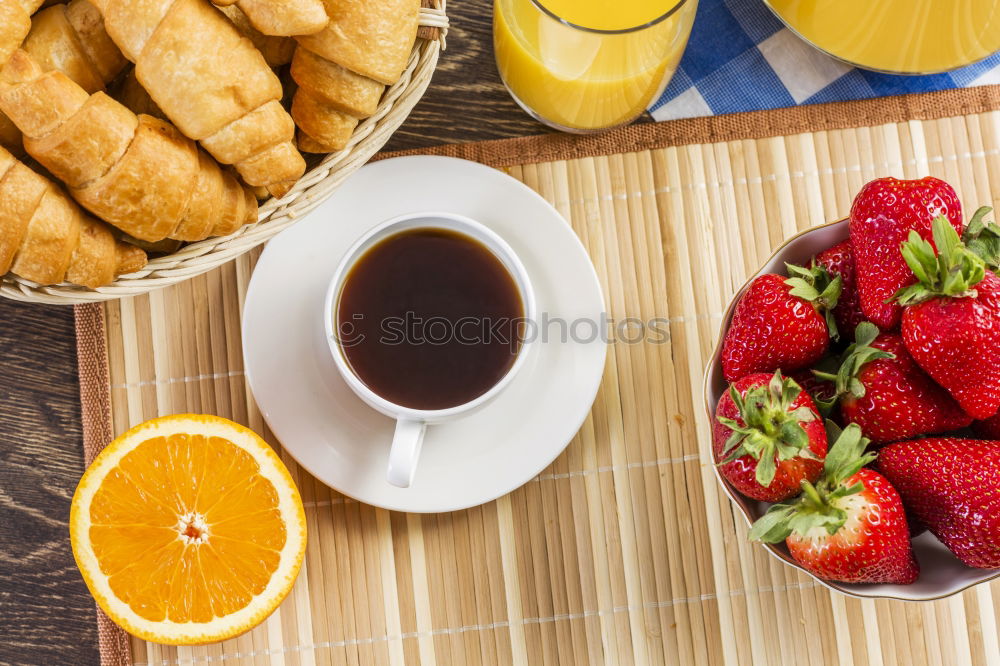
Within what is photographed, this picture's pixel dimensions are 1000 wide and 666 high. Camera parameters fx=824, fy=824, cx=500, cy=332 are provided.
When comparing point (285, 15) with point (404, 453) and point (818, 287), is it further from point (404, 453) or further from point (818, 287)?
point (818, 287)

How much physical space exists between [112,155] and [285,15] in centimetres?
22

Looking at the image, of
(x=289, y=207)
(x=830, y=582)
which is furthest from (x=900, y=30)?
(x=289, y=207)

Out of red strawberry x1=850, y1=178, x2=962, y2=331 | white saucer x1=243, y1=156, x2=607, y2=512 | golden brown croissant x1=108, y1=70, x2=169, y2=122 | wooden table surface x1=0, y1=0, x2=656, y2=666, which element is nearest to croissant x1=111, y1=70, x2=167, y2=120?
golden brown croissant x1=108, y1=70, x2=169, y2=122

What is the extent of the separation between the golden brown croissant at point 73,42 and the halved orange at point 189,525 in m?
0.44

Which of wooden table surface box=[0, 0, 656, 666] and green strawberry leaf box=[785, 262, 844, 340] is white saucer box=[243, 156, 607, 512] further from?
green strawberry leaf box=[785, 262, 844, 340]

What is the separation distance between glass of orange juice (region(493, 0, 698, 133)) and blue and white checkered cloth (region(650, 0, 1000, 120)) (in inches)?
4.1

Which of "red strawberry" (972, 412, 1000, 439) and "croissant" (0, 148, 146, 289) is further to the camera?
"red strawberry" (972, 412, 1000, 439)

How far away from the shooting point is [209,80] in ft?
2.73

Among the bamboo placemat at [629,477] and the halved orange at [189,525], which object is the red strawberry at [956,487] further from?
the halved orange at [189,525]

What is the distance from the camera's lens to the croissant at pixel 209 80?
2.67 ft

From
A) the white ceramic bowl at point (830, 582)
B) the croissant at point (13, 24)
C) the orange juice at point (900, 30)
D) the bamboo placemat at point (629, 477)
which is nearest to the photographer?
the croissant at point (13, 24)

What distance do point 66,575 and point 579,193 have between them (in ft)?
3.01

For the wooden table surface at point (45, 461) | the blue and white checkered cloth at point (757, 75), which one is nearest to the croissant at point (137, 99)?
the wooden table surface at point (45, 461)

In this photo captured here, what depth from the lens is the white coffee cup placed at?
0.96 m
